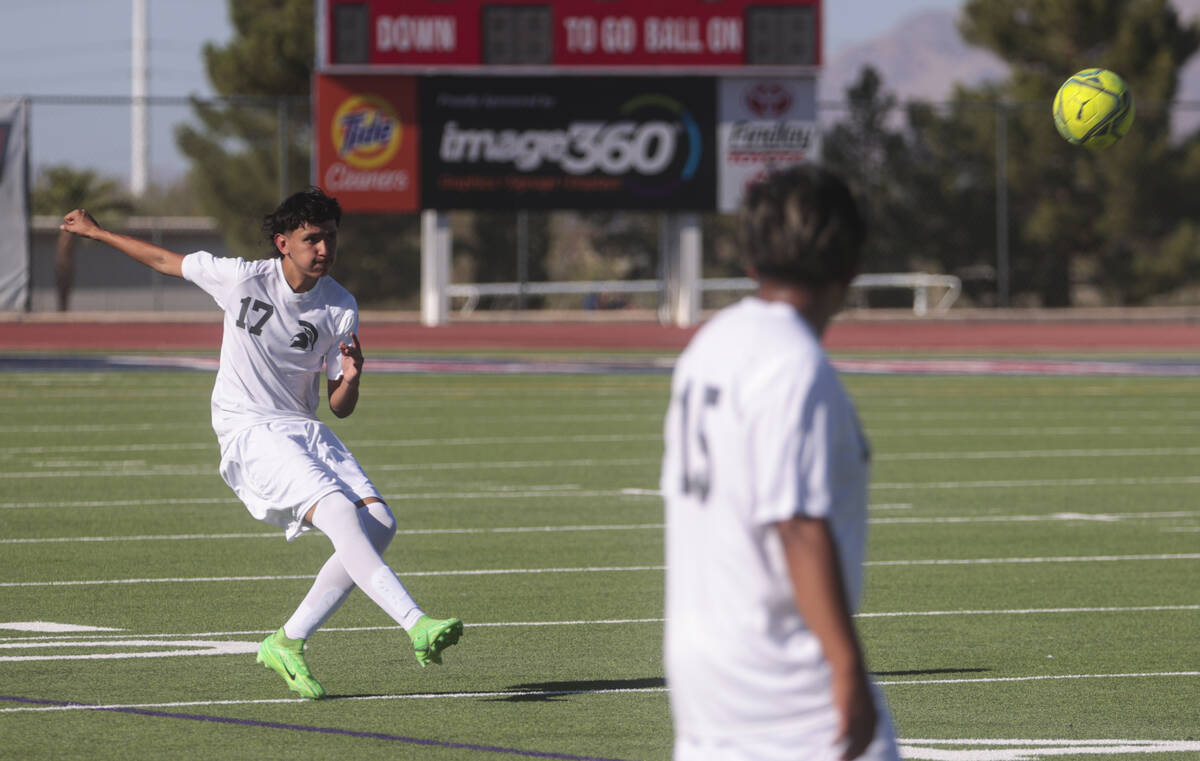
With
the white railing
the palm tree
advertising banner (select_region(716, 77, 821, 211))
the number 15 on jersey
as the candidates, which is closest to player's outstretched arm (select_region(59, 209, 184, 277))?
the number 15 on jersey

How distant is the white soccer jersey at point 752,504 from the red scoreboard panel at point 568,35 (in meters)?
34.9

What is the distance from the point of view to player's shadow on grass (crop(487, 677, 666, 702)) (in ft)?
25.1

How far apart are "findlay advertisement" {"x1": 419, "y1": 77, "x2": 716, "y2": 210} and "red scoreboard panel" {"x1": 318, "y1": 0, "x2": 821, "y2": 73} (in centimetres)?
47

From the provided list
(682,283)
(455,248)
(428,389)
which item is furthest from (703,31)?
(455,248)

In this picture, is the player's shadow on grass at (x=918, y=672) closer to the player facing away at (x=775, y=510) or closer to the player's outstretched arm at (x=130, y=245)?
the player's outstretched arm at (x=130, y=245)

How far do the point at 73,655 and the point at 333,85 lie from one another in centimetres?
3058

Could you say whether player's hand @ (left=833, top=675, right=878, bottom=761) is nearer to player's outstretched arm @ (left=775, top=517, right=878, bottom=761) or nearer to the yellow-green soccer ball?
player's outstretched arm @ (left=775, top=517, right=878, bottom=761)

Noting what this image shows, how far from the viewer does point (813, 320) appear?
12.1 feet

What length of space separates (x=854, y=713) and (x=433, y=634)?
3.98 metres

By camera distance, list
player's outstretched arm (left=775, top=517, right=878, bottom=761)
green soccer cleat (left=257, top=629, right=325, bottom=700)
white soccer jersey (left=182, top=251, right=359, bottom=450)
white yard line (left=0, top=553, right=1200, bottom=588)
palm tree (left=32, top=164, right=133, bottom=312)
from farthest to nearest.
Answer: palm tree (left=32, top=164, right=133, bottom=312) → white yard line (left=0, top=553, right=1200, bottom=588) → white soccer jersey (left=182, top=251, right=359, bottom=450) → green soccer cleat (left=257, top=629, right=325, bottom=700) → player's outstretched arm (left=775, top=517, right=878, bottom=761)

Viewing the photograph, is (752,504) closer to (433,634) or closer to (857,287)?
(433,634)

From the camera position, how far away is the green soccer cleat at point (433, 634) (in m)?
7.32

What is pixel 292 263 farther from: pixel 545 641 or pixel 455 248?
pixel 455 248

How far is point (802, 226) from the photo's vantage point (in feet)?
11.8
